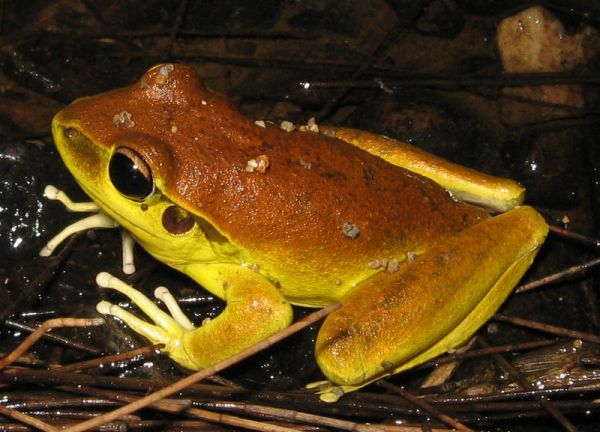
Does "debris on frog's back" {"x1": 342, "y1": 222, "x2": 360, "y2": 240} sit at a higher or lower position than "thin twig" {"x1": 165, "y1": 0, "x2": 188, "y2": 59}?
lower

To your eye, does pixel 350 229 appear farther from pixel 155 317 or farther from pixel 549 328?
pixel 549 328

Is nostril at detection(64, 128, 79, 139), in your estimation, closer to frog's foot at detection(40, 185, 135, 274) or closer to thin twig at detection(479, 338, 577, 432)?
frog's foot at detection(40, 185, 135, 274)

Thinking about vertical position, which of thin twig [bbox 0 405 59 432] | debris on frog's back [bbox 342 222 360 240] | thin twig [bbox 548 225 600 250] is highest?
thin twig [bbox 548 225 600 250]

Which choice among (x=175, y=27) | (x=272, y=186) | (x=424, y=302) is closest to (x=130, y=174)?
(x=272, y=186)

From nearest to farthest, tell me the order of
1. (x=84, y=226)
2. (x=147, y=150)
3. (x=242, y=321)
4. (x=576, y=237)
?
(x=147, y=150) < (x=242, y=321) < (x=84, y=226) < (x=576, y=237)

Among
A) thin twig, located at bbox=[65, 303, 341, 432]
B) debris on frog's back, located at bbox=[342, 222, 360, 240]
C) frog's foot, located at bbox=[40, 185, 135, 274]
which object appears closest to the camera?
thin twig, located at bbox=[65, 303, 341, 432]

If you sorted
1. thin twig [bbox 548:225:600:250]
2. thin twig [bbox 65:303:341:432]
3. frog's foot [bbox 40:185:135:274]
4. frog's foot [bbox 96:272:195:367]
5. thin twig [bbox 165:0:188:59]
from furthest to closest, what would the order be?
thin twig [bbox 165:0:188:59] → thin twig [bbox 548:225:600:250] → frog's foot [bbox 40:185:135:274] → frog's foot [bbox 96:272:195:367] → thin twig [bbox 65:303:341:432]

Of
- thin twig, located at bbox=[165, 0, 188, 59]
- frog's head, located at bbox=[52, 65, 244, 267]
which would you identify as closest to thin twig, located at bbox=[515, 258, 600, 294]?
frog's head, located at bbox=[52, 65, 244, 267]

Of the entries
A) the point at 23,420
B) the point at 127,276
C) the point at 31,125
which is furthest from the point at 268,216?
the point at 31,125
